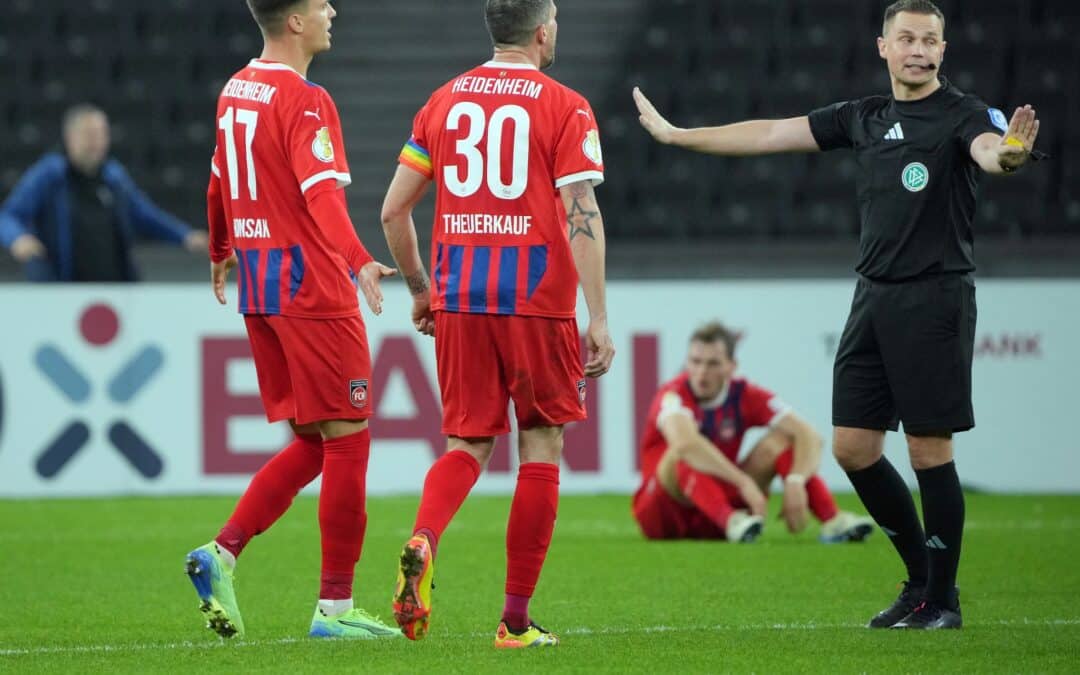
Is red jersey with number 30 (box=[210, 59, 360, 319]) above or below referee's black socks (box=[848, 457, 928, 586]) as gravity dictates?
above

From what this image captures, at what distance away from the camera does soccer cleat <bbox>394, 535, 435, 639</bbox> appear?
191 inches

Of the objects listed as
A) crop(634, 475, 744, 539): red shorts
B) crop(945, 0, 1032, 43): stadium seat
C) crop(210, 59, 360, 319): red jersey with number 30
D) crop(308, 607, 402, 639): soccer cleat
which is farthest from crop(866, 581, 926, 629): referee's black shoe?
crop(945, 0, 1032, 43): stadium seat

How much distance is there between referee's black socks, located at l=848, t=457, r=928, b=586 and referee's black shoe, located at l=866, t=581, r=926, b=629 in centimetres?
4

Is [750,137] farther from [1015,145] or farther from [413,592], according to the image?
[413,592]

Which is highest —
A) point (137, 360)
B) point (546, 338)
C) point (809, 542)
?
point (546, 338)

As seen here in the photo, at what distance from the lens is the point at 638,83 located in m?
16.5

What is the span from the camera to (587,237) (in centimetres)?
526

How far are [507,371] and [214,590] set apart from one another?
3.62ft

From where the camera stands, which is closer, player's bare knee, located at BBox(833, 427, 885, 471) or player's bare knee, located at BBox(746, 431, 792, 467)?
player's bare knee, located at BBox(833, 427, 885, 471)

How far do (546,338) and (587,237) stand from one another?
32 centimetres

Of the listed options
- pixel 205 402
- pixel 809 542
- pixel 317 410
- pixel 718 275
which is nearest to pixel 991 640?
pixel 317 410

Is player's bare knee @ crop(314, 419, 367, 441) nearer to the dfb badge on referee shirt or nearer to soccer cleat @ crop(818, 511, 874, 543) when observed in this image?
the dfb badge on referee shirt

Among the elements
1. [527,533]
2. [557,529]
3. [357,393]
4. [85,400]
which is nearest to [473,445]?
[527,533]

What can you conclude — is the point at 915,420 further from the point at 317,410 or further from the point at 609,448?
the point at 609,448
